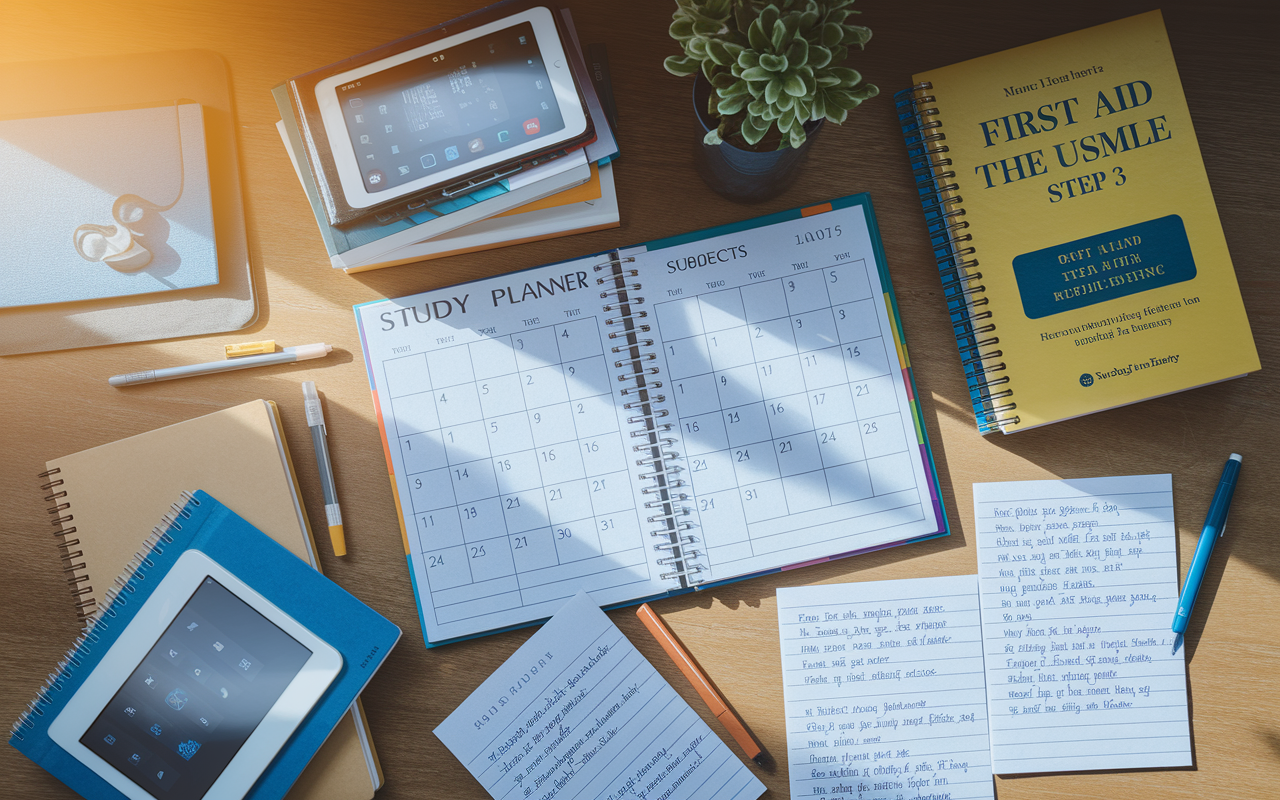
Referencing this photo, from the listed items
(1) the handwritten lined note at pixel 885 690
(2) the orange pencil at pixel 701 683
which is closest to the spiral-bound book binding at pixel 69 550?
(2) the orange pencil at pixel 701 683

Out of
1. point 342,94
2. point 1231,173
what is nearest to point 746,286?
point 342,94

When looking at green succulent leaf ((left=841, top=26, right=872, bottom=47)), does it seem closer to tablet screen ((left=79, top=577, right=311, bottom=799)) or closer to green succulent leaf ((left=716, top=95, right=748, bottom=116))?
green succulent leaf ((left=716, top=95, right=748, bottom=116))

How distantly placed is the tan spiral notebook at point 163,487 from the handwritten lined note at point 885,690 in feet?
1.85

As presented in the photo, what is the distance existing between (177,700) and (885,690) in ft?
2.95

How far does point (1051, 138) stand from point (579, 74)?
0.63 metres

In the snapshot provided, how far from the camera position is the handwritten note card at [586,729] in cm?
94

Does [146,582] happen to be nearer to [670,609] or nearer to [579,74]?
[670,609]

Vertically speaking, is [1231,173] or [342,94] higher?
[342,94]

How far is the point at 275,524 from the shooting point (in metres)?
0.95

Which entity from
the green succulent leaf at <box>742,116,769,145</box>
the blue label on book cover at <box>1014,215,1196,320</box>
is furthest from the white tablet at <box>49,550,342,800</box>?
the blue label on book cover at <box>1014,215,1196,320</box>

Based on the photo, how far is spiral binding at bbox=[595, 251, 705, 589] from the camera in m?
0.98

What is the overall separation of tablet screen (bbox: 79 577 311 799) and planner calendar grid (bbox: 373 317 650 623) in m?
0.22

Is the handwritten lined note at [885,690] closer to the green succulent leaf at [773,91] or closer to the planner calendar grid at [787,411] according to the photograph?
the planner calendar grid at [787,411]

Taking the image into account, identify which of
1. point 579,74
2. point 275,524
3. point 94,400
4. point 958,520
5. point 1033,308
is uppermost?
point 579,74
